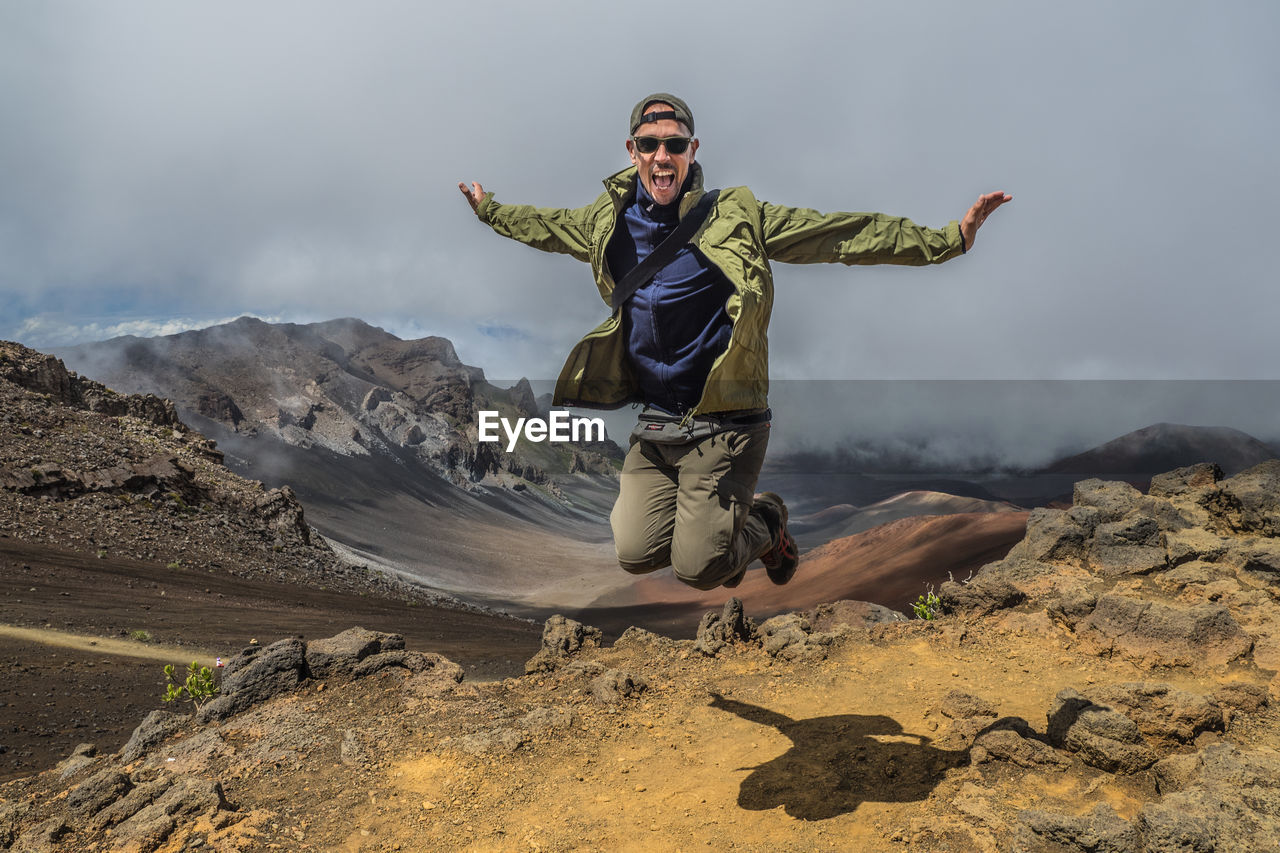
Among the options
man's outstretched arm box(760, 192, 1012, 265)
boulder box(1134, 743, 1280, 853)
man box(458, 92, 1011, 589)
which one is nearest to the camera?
boulder box(1134, 743, 1280, 853)

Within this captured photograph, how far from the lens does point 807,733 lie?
21.9ft

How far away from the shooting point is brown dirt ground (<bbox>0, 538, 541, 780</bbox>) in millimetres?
10539

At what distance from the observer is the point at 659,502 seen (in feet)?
17.7

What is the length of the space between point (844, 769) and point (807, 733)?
0.72 m

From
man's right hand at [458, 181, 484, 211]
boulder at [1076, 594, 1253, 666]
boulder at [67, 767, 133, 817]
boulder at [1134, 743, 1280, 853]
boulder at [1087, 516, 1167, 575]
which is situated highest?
man's right hand at [458, 181, 484, 211]

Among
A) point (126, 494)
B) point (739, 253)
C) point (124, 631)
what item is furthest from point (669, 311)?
point (126, 494)

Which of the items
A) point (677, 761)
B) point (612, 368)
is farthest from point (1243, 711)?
point (612, 368)

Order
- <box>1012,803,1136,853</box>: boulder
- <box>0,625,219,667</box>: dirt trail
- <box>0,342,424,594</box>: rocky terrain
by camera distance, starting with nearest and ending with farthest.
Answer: <box>1012,803,1136,853</box>: boulder
<box>0,625,219,667</box>: dirt trail
<box>0,342,424,594</box>: rocky terrain

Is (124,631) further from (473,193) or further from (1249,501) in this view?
(1249,501)

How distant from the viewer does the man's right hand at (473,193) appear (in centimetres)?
598

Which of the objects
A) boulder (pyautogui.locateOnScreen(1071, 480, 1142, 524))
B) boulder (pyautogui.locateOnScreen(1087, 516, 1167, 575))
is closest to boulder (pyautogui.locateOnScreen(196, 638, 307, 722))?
boulder (pyautogui.locateOnScreen(1087, 516, 1167, 575))

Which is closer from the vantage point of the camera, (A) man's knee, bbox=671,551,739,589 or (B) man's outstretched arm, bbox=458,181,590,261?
(A) man's knee, bbox=671,551,739,589

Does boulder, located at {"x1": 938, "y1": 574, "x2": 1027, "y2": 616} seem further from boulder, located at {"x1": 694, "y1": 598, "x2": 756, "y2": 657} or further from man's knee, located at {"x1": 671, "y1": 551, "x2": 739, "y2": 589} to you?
man's knee, located at {"x1": 671, "y1": 551, "x2": 739, "y2": 589}

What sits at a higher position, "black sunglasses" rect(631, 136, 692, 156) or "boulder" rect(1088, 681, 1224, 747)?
"black sunglasses" rect(631, 136, 692, 156)
